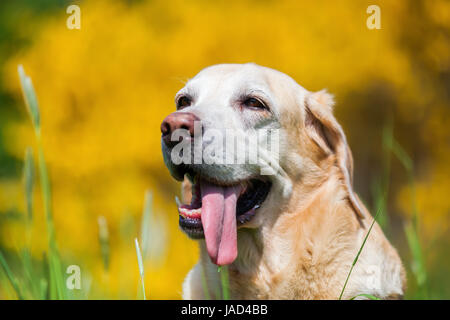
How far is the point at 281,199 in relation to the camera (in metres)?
2.73

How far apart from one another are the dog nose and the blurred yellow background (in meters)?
3.63

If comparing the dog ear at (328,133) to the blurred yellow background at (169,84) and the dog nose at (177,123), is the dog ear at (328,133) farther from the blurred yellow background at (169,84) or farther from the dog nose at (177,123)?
the blurred yellow background at (169,84)

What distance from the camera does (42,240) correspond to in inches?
238

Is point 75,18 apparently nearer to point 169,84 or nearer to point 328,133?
point 328,133

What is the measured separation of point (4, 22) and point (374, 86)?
5869mm

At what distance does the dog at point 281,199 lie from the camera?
250 cm

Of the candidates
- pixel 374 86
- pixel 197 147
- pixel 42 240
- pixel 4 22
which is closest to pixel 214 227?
pixel 197 147

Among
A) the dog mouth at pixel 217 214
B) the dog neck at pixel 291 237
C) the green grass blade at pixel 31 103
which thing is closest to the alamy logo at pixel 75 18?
the dog mouth at pixel 217 214

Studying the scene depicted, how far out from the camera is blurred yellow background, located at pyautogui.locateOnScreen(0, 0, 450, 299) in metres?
5.88

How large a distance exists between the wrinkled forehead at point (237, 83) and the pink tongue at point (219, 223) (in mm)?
544

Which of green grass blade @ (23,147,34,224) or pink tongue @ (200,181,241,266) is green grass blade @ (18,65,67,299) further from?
pink tongue @ (200,181,241,266)

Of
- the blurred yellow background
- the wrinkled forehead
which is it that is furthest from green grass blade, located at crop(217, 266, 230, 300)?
the blurred yellow background
